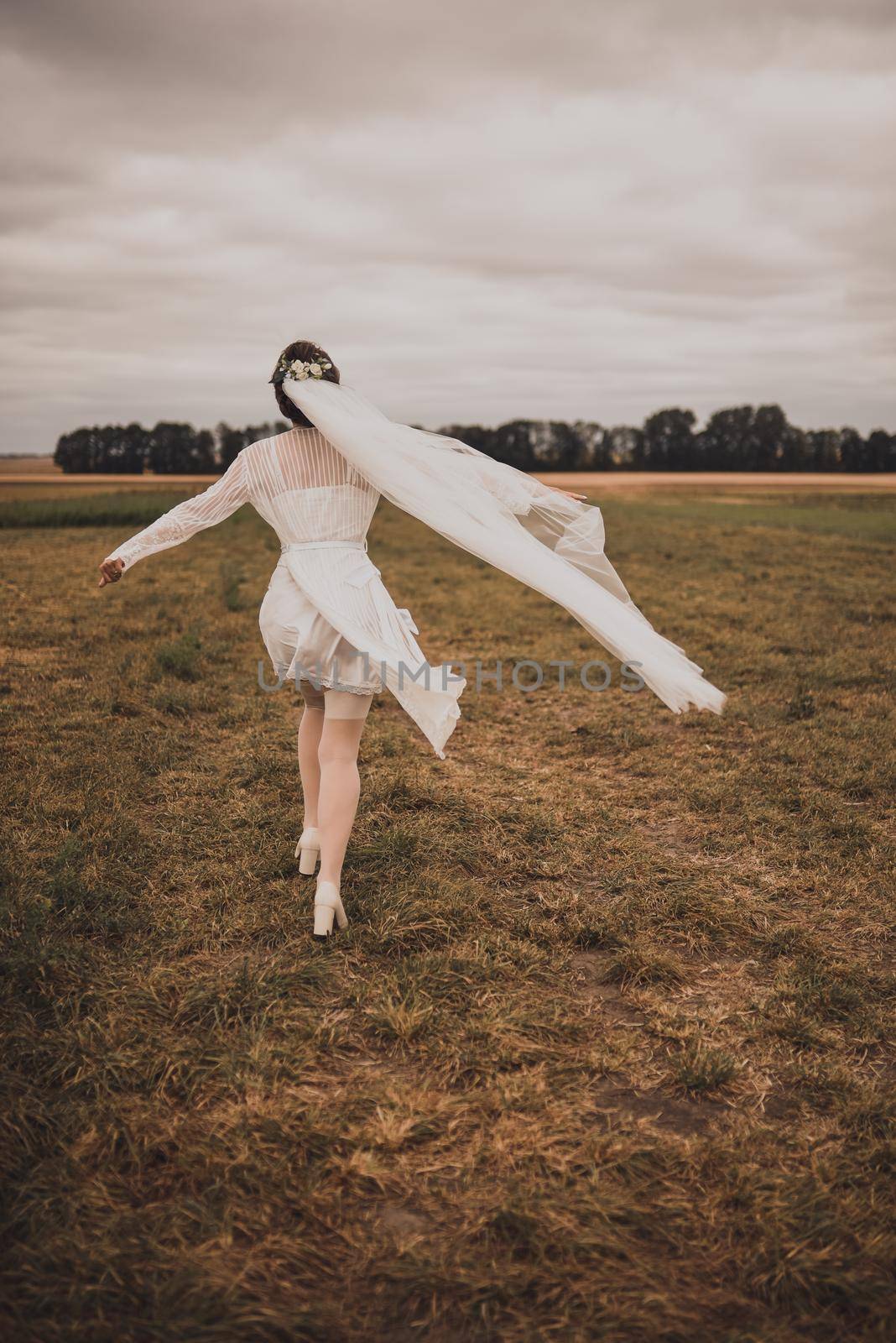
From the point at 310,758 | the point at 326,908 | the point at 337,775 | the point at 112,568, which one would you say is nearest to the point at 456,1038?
the point at 326,908

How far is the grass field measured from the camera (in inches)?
89.0

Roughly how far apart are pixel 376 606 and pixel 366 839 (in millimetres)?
1596

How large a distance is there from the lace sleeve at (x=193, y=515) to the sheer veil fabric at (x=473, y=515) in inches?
19.0

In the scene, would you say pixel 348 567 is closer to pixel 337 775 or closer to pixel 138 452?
pixel 337 775

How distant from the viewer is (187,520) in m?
4.18

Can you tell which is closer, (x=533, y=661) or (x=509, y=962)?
(x=509, y=962)

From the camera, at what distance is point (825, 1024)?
11.0 ft

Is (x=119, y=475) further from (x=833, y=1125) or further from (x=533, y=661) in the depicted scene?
(x=833, y=1125)

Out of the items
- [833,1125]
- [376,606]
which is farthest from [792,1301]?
[376,606]

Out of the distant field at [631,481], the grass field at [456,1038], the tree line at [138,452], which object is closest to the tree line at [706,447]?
the distant field at [631,481]

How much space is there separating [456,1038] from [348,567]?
2.06 metres

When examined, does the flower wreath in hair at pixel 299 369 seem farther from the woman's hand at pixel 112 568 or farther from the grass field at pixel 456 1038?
the grass field at pixel 456 1038

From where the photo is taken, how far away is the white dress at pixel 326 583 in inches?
154

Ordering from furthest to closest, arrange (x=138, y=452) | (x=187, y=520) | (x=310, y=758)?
(x=138, y=452), (x=310, y=758), (x=187, y=520)
